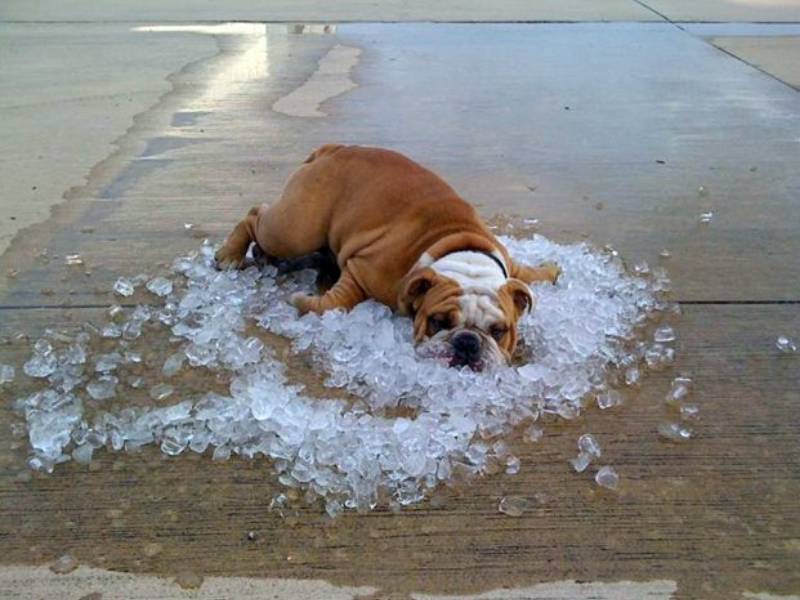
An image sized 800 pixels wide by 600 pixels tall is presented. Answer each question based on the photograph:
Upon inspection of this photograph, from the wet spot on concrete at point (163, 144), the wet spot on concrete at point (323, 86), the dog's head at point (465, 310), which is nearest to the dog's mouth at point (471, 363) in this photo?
the dog's head at point (465, 310)

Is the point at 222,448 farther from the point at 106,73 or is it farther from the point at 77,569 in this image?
the point at 106,73

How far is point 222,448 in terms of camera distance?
2.88 m

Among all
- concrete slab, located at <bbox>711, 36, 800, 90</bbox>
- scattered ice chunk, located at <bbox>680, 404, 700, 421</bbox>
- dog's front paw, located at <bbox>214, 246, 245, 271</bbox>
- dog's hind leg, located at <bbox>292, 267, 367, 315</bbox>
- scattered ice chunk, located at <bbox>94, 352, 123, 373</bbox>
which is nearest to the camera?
scattered ice chunk, located at <bbox>680, 404, 700, 421</bbox>

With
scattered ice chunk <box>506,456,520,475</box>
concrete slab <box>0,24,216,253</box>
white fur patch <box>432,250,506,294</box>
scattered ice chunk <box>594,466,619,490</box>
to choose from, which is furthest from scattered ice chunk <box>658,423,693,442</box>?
concrete slab <box>0,24,216,253</box>

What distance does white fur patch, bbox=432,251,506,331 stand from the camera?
3.29 metres

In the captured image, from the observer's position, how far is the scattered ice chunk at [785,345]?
11.7 feet

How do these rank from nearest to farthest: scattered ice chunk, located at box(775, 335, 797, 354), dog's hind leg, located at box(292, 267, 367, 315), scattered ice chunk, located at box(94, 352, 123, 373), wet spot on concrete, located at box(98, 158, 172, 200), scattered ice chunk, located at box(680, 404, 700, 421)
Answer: scattered ice chunk, located at box(680, 404, 700, 421) < scattered ice chunk, located at box(94, 352, 123, 373) < scattered ice chunk, located at box(775, 335, 797, 354) < dog's hind leg, located at box(292, 267, 367, 315) < wet spot on concrete, located at box(98, 158, 172, 200)

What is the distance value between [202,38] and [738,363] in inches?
299

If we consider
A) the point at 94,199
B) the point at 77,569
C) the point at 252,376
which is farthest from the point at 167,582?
the point at 94,199

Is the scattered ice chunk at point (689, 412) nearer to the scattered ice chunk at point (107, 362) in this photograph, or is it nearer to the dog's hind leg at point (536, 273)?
the dog's hind leg at point (536, 273)

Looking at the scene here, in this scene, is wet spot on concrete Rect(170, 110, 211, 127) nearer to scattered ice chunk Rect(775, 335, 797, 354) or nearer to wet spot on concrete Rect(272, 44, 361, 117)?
wet spot on concrete Rect(272, 44, 361, 117)

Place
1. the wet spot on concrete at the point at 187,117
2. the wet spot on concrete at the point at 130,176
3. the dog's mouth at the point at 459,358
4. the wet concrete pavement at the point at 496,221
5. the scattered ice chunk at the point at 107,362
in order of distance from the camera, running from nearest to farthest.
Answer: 1. the wet concrete pavement at the point at 496,221
2. the dog's mouth at the point at 459,358
3. the scattered ice chunk at the point at 107,362
4. the wet spot on concrete at the point at 130,176
5. the wet spot on concrete at the point at 187,117

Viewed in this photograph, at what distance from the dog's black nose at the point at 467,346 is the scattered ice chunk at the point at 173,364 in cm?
108
